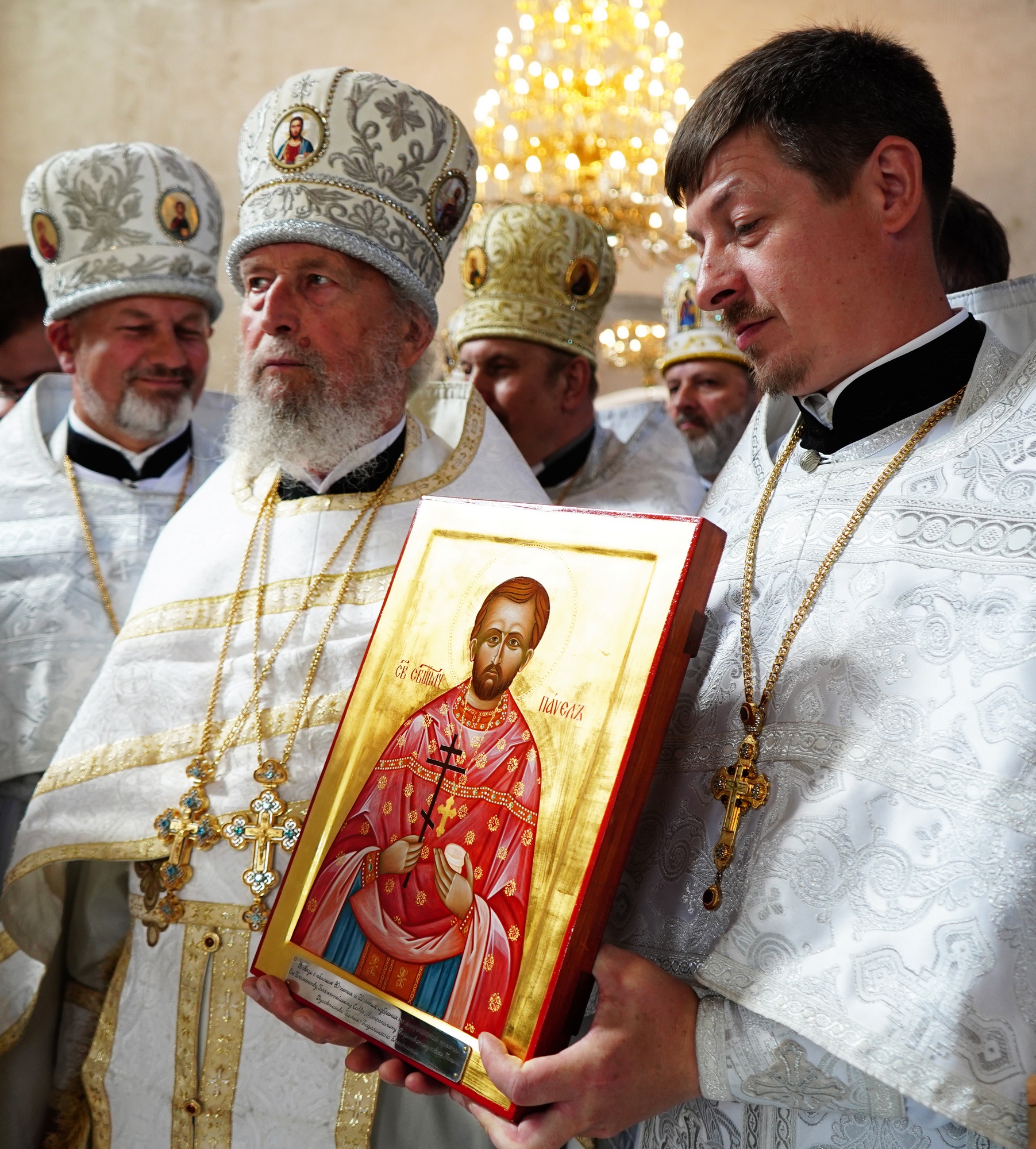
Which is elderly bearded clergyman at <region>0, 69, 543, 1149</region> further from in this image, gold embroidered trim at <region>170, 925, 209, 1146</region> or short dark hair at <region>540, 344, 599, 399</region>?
short dark hair at <region>540, 344, 599, 399</region>

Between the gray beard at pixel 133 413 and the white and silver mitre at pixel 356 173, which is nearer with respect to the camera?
the white and silver mitre at pixel 356 173

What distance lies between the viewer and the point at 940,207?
5.75 ft

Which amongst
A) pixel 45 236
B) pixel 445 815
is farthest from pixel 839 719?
pixel 45 236

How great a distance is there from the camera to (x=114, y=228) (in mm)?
3250

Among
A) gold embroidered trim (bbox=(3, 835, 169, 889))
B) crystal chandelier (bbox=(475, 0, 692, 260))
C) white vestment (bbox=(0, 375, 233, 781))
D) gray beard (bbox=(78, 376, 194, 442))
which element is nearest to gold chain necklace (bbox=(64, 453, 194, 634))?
white vestment (bbox=(0, 375, 233, 781))

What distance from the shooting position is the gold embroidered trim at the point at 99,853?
2084 mm

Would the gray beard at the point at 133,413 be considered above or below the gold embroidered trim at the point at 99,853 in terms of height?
above

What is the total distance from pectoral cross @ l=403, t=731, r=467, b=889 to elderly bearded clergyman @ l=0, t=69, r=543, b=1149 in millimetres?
573

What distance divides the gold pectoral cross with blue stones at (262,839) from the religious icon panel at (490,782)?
338 millimetres

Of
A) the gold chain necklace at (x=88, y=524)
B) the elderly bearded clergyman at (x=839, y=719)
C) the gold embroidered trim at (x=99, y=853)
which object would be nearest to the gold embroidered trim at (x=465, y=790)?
the elderly bearded clergyman at (x=839, y=719)

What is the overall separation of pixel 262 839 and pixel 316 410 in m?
0.94

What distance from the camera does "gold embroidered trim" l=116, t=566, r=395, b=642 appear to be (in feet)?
7.54

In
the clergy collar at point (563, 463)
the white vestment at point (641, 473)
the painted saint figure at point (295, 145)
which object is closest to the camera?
the painted saint figure at point (295, 145)

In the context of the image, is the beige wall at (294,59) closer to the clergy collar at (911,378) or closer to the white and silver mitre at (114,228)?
the white and silver mitre at (114,228)
